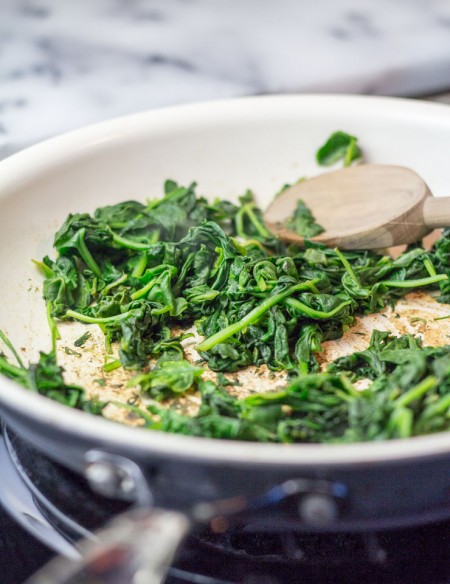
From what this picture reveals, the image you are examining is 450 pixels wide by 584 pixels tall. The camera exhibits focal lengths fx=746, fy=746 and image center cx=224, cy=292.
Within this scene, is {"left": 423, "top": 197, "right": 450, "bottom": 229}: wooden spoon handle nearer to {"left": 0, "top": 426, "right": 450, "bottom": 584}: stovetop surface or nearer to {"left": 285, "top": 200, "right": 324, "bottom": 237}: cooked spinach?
{"left": 285, "top": 200, "right": 324, "bottom": 237}: cooked spinach

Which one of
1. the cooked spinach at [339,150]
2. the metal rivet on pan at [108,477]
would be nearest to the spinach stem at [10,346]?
the metal rivet on pan at [108,477]

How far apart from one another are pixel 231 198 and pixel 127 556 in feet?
4.56

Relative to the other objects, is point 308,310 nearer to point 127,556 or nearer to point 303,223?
point 303,223

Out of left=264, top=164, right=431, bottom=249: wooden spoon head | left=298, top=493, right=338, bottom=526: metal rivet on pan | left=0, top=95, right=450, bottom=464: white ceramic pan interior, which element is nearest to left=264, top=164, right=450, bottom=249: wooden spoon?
left=264, top=164, right=431, bottom=249: wooden spoon head

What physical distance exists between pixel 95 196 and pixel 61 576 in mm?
1297

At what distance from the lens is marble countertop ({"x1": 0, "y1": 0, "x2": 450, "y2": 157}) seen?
2523 mm

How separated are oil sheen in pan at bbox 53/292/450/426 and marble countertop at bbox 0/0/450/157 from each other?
36.2 inches

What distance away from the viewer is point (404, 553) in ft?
4.54

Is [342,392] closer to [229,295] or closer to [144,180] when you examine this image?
[229,295]

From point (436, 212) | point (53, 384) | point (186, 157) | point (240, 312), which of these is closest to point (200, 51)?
point (186, 157)

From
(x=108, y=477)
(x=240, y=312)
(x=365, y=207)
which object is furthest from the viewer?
(x=365, y=207)

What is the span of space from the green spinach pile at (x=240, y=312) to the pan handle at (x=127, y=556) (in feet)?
0.92

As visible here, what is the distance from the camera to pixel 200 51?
2668mm

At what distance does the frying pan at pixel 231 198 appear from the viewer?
3.58ft
